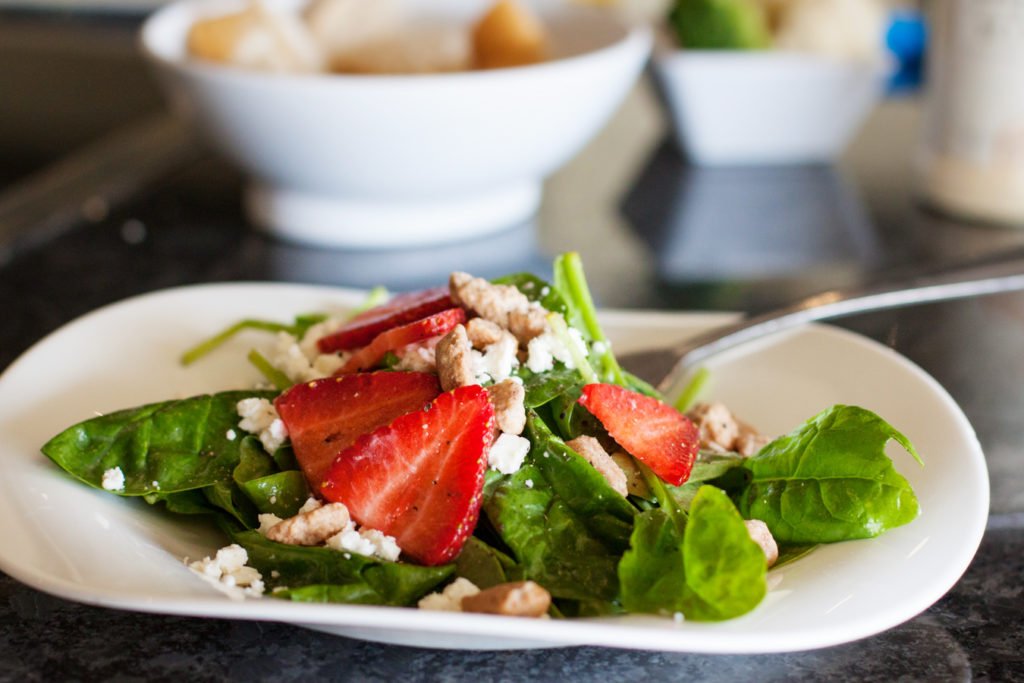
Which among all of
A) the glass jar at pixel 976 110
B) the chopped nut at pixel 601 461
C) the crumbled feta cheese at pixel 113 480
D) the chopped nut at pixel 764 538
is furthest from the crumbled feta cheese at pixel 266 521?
A: the glass jar at pixel 976 110

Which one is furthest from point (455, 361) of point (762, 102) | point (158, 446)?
point (762, 102)

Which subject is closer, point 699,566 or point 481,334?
point 699,566

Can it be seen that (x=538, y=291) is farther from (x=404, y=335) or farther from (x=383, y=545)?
(x=383, y=545)

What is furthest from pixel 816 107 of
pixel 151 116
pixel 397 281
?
pixel 151 116

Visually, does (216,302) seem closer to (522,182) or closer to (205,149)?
(522,182)

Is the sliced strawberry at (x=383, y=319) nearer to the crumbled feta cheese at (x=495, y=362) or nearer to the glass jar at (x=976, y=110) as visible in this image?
the crumbled feta cheese at (x=495, y=362)

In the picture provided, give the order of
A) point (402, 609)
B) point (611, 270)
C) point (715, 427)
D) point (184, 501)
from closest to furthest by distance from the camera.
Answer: point (402, 609) < point (184, 501) < point (715, 427) < point (611, 270)

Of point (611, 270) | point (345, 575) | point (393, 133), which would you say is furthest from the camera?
point (611, 270)
